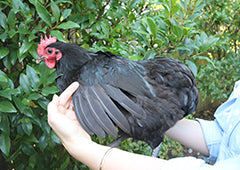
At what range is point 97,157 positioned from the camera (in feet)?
2.24

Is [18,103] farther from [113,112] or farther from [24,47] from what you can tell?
[113,112]

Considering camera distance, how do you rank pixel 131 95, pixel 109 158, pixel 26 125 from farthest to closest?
pixel 26 125
pixel 131 95
pixel 109 158

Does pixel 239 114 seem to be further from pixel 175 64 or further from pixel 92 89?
pixel 92 89

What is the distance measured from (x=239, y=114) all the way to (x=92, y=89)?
51 centimetres

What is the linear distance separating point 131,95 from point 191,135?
380mm

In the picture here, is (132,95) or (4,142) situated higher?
(132,95)

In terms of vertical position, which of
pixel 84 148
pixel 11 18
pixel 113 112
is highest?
pixel 11 18

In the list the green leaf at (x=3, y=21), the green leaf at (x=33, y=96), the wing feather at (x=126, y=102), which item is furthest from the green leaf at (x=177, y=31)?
the green leaf at (x=3, y=21)

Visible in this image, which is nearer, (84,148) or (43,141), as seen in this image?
(84,148)

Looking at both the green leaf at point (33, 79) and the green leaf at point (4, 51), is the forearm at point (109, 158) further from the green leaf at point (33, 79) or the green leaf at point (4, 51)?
the green leaf at point (4, 51)

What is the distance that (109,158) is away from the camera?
0.67 m

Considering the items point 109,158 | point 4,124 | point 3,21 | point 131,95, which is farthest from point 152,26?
point 4,124

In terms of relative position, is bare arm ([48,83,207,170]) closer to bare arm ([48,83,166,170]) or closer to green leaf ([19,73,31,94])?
bare arm ([48,83,166,170])

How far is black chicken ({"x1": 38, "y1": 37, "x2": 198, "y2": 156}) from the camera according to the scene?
2.37ft
